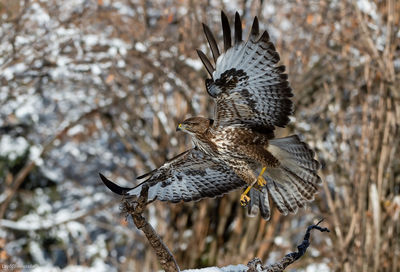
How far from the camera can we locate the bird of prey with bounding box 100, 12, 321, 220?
401cm

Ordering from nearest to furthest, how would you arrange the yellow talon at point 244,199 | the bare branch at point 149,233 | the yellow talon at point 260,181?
the bare branch at point 149,233 < the yellow talon at point 244,199 < the yellow talon at point 260,181

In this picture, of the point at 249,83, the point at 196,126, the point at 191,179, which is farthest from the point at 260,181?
the point at 249,83

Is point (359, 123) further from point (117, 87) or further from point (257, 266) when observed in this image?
point (257, 266)

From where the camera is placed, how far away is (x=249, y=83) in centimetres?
412

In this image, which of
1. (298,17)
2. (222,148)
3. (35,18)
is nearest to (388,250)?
(222,148)

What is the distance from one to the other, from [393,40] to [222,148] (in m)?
2.80

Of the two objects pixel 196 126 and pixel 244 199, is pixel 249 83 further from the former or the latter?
pixel 244 199

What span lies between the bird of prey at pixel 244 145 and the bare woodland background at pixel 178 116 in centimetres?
156

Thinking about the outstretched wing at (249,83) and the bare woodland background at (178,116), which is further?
the bare woodland background at (178,116)

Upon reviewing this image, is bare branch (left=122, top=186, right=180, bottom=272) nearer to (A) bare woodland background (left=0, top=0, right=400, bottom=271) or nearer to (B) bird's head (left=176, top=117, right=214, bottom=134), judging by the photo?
(B) bird's head (left=176, top=117, right=214, bottom=134)

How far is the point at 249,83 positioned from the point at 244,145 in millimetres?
484

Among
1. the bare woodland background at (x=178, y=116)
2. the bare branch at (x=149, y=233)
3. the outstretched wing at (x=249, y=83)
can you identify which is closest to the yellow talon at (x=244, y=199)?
the outstretched wing at (x=249, y=83)

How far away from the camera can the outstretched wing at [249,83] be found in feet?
13.0

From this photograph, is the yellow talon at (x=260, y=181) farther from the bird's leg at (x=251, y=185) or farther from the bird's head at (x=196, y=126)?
the bird's head at (x=196, y=126)
